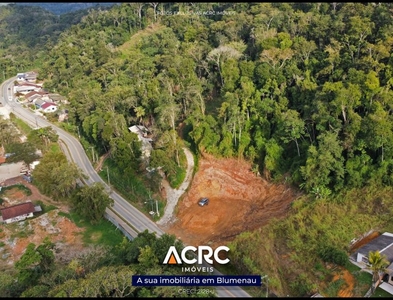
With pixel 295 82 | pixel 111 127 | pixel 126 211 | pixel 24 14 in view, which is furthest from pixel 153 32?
pixel 24 14

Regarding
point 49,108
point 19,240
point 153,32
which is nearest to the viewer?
point 19,240

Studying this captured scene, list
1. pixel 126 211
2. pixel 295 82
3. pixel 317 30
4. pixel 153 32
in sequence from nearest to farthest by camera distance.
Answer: pixel 126 211
pixel 295 82
pixel 317 30
pixel 153 32

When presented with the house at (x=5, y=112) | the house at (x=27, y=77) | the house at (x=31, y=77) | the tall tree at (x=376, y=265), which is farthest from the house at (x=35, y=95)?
the tall tree at (x=376, y=265)

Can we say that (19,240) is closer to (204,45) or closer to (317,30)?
(204,45)

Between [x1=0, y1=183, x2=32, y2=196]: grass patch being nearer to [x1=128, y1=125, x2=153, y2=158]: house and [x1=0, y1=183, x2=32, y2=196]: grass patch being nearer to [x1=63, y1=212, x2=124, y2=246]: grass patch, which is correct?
[x1=63, y1=212, x2=124, y2=246]: grass patch

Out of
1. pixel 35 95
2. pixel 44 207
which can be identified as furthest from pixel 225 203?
pixel 35 95

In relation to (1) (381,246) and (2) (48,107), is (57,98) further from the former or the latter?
(1) (381,246)
